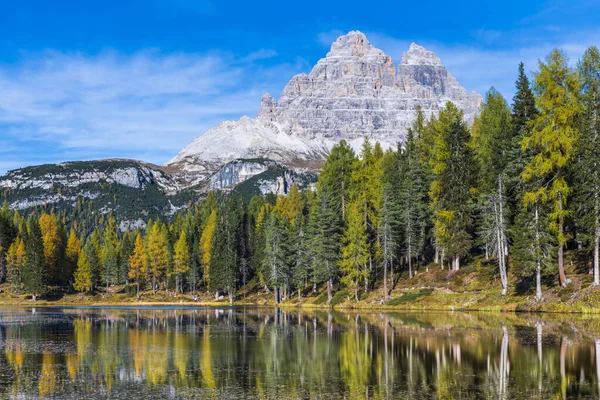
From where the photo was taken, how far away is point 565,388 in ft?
86.8

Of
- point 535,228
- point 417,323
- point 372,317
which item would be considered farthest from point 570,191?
point 372,317

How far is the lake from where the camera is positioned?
27.0 meters

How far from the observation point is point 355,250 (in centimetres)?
8200

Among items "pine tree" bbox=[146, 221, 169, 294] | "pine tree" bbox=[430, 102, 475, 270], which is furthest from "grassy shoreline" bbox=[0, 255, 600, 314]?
"pine tree" bbox=[146, 221, 169, 294]

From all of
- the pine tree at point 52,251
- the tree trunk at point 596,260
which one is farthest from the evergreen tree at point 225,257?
the tree trunk at point 596,260

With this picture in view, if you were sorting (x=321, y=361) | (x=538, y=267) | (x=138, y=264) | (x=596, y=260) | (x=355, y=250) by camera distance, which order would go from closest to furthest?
(x=321, y=361), (x=596, y=260), (x=538, y=267), (x=355, y=250), (x=138, y=264)

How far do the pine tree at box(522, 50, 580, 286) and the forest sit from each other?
126 millimetres

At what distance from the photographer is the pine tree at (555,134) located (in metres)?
56.0

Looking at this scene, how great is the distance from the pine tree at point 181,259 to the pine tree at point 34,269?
91.5 feet

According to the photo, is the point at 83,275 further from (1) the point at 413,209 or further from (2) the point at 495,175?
(2) the point at 495,175

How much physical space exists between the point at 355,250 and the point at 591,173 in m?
33.9

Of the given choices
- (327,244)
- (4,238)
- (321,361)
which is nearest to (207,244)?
(327,244)

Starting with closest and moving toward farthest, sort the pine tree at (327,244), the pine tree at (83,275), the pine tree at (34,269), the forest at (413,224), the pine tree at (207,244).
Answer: the forest at (413,224) < the pine tree at (327,244) < the pine tree at (207,244) < the pine tree at (34,269) < the pine tree at (83,275)

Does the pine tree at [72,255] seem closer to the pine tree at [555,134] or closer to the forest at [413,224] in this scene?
the forest at [413,224]
